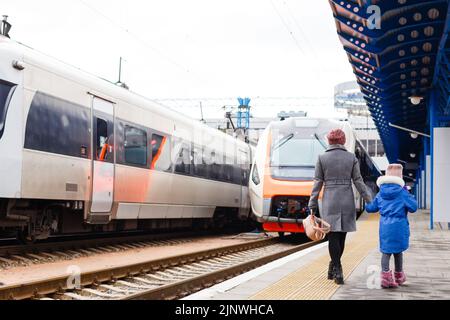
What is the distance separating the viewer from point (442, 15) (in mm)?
12195

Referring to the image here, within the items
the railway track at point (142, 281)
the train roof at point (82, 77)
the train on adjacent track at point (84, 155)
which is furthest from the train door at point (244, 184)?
the railway track at point (142, 281)

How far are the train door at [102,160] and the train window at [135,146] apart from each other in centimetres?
68

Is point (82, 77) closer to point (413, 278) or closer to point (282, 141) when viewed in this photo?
point (282, 141)

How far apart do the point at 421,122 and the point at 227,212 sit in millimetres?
10656

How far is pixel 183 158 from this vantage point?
51.8ft

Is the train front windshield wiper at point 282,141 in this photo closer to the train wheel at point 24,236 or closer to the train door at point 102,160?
the train door at point 102,160

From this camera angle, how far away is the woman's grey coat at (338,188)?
21.0 feet

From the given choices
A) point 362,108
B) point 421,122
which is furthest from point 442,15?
point 362,108

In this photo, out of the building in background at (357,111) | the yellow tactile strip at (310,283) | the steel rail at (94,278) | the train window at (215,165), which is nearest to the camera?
the yellow tactile strip at (310,283)

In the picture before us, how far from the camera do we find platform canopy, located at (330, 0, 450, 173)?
39.1 feet

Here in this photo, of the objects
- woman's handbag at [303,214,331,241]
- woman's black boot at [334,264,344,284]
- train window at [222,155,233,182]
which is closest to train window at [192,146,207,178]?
train window at [222,155,233,182]

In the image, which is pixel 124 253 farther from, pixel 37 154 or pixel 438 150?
pixel 438 150

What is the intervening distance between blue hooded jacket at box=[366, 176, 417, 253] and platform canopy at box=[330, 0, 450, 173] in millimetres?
5857

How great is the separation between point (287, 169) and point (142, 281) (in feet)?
22.1
